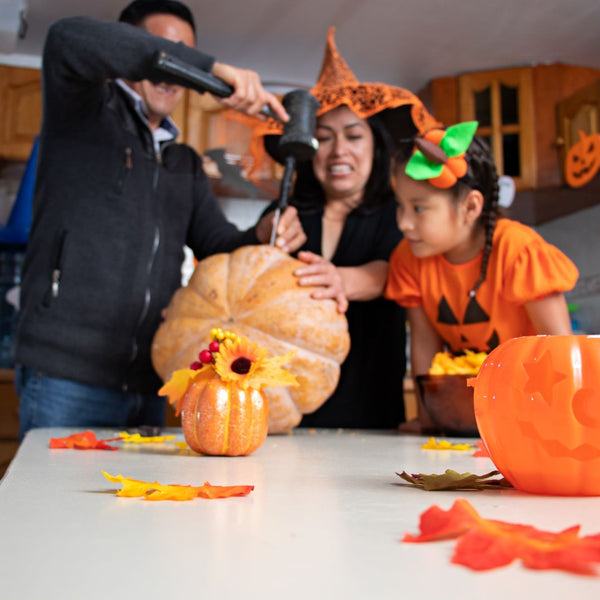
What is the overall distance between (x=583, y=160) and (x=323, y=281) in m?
2.26

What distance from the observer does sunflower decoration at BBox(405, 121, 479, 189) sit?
3.95 feet

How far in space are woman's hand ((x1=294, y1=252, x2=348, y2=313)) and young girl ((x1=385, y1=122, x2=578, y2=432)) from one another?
0.18m

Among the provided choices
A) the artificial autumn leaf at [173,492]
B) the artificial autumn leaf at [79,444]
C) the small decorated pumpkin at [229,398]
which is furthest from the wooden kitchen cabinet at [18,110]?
the artificial autumn leaf at [173,492]

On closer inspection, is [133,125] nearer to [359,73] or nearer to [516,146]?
[359,73]

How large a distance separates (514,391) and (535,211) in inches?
127

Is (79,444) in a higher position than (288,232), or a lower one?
lower

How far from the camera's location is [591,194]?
10.3 ft

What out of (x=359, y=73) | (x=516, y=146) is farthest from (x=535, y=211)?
(x=359, y=73)

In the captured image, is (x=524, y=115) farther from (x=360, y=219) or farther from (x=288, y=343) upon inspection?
(x=288, y=343)

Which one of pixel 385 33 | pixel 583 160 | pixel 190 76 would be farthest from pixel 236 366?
pixel 583 160

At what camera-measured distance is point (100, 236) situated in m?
1.40

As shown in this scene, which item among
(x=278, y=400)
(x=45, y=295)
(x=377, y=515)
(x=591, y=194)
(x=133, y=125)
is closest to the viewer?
(x=377, y=515)

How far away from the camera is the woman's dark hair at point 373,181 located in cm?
158

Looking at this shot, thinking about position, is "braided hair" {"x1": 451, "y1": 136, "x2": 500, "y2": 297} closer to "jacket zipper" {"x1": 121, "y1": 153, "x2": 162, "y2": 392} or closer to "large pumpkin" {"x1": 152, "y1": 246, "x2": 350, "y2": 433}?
"large pumpkin" {"x1": 152, "y1": 246, "x2": 350, "y2": 433}
